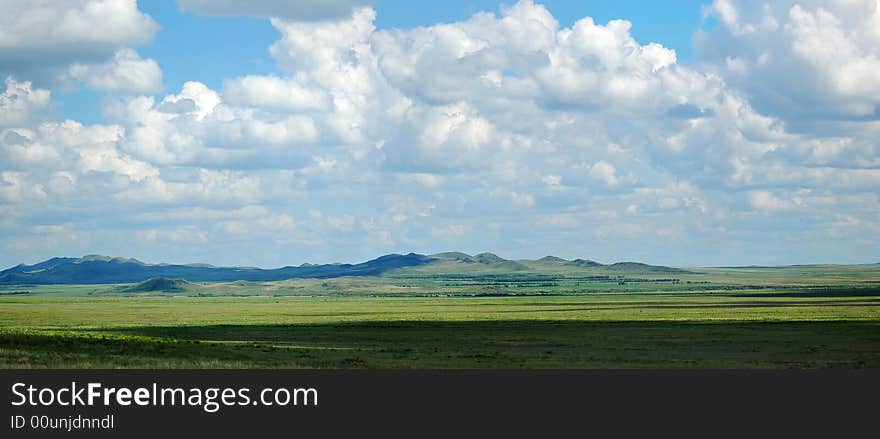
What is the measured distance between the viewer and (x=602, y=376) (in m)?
48.6

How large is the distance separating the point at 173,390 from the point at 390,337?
193ft

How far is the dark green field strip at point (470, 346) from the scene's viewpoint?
6097 centimetres

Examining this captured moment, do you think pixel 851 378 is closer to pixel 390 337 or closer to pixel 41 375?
pixel 41 375

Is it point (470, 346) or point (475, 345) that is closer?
point (470, 346)

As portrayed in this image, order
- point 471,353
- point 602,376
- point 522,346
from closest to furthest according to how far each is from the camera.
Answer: point 602,376 < point 471,353 < point 522,346

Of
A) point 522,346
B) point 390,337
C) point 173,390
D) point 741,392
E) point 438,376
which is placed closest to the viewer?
point 173,390

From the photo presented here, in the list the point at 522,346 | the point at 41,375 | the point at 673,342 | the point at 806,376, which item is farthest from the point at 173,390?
the point at 673,342

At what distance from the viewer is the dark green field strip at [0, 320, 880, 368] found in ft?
200

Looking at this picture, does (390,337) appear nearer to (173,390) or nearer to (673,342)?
(673,342)

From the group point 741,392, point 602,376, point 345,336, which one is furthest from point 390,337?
point 741,392

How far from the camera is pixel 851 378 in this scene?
158 ft

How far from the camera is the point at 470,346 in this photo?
81500mm

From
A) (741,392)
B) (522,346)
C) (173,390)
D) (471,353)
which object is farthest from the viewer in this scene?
(522,346)

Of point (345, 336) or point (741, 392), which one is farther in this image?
point (345, 336)
